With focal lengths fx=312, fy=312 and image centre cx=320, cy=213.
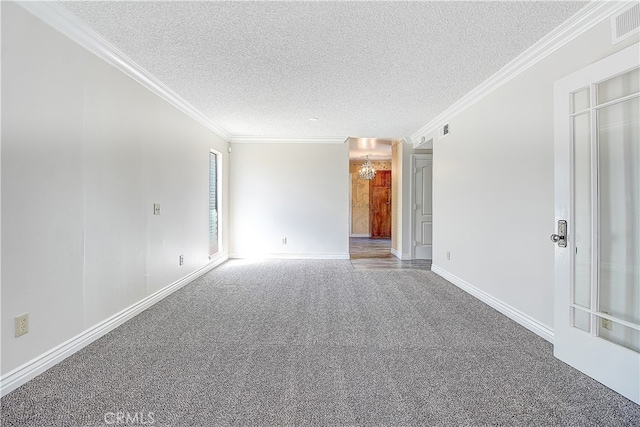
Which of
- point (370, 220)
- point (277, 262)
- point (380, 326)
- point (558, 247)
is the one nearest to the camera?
point (558, 247)

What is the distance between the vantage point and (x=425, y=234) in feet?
20.9

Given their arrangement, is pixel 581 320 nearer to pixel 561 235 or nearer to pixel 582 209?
pixel 561 235

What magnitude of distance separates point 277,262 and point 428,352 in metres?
3.97

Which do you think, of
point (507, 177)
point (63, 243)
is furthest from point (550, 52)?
point (63, 243)

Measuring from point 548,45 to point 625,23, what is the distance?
1.94 feet

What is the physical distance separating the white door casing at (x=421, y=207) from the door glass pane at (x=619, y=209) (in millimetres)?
4409

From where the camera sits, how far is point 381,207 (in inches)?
419

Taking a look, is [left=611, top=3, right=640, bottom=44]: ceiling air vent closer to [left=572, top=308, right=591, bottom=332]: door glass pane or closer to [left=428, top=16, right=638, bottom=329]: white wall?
[left=428, top=16, right=638, bottom=329]: white wall

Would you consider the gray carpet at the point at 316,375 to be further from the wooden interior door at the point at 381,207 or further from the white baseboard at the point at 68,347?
the wooden interior door at the point at 381,207

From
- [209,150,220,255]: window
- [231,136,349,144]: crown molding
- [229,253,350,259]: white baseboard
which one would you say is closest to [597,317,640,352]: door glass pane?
[229,253,350,259]: white baseboard

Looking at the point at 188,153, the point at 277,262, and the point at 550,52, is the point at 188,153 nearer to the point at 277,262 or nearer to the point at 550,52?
the point at 277,262

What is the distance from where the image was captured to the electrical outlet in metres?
1.81

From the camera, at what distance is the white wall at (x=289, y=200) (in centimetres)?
629

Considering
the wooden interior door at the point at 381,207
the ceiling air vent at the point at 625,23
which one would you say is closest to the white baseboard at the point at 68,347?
the ceiling air vent at the point at 625,23
